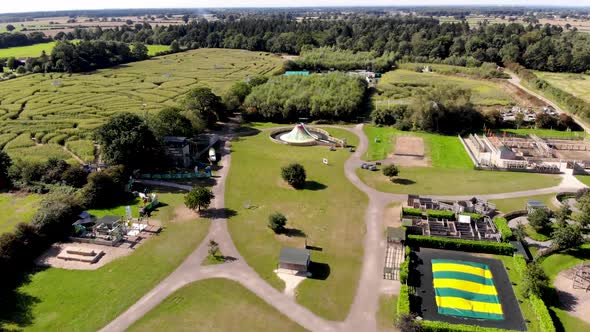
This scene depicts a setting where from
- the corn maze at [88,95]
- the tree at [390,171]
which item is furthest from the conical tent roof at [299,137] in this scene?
the corn maze at [88,95]

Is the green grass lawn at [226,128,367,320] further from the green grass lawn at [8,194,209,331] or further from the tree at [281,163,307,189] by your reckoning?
the green grass lawn at [8,194,209,331]

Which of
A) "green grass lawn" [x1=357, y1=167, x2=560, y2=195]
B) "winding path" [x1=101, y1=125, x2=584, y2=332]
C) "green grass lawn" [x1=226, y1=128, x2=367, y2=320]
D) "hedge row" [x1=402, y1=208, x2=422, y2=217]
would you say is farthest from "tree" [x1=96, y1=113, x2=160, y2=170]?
"hedge row" [x1=402, y1=208, x2=422, y2=217]

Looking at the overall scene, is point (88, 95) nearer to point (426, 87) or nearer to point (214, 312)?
point (214, 312)

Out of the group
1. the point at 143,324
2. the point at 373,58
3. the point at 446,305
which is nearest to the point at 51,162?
the point at 143,324

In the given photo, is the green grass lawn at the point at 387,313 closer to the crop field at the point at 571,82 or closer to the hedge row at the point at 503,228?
the hedge row at the point at 503,228

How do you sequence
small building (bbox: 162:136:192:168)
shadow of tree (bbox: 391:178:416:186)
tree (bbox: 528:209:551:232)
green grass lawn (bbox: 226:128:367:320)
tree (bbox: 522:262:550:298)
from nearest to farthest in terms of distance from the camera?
tree (bbox: 522:262:550:298)
green grass lawn (bbox: 226:128:367:320)
tree (bbox: 528:209:551:232)
shadow of tree (bbox: 391:178:416:186)
small building (bbox: 162:136:192:168)

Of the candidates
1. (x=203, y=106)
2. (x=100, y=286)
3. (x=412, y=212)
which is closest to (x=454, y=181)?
(x=412, y=212)

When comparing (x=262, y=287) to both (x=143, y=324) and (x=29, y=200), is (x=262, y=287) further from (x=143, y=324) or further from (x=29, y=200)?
(x=29, y=200)
